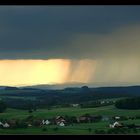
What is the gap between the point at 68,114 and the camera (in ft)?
15.0

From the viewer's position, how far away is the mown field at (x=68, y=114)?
14.8ft

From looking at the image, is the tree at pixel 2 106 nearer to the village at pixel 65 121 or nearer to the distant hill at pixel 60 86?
the village at pixel 65 121

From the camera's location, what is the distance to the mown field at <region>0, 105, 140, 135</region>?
14.8ft

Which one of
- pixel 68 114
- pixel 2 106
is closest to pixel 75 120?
pixel 68 114

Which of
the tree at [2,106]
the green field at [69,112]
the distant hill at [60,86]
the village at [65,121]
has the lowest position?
the village at [65,121]

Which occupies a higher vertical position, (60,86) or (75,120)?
(60,86)

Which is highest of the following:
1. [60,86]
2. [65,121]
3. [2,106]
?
[60,86]

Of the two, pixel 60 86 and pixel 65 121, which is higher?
pixel 60 86

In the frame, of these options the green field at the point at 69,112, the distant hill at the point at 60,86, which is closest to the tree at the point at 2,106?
the green field at the point at 69,112

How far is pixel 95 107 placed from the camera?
4609 mm

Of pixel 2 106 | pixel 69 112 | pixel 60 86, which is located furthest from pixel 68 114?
pixel 2 106

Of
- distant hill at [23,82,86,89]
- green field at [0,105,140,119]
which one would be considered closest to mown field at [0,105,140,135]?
green field at [0,105,140,119]

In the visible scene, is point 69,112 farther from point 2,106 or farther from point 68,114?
point 2,106
